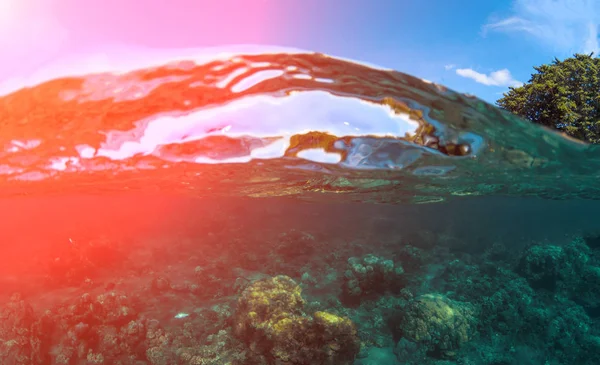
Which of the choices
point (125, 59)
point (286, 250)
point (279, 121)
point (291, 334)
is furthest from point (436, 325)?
point (125, 59)

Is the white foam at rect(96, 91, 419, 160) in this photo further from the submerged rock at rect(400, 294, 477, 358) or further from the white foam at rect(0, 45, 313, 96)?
the submerged rock at rect(400, 294, 477, 358)

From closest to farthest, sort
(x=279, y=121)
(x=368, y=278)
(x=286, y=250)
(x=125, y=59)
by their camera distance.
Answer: (x=125, y=59), (x=279, y=121), (x=368, y=278), (x=286, y=250)

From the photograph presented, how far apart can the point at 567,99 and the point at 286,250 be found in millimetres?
16787

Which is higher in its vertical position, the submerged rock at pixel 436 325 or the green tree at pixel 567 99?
the green tree at pixel 567 99

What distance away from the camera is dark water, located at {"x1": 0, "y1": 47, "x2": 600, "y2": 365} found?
8.44 metres

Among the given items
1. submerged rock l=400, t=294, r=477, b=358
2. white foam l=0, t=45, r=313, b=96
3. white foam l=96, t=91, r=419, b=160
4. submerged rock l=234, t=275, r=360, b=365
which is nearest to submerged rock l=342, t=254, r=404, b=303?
submerged rock l=400, t=294, r=477, b=358

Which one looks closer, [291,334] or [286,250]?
[291,334]

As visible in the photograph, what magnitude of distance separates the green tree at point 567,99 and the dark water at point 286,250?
0.74 metres

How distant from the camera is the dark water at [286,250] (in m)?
8.44

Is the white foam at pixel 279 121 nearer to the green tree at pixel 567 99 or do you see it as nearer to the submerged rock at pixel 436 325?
the green tree at pixel 567 99

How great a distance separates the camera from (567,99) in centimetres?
1105

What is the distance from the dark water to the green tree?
74 cm

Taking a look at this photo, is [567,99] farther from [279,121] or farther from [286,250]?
[286,250]

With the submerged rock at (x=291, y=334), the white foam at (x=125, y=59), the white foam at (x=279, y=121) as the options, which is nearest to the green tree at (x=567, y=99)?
the white foam at (x=279, y=121)
